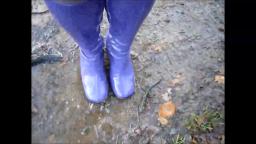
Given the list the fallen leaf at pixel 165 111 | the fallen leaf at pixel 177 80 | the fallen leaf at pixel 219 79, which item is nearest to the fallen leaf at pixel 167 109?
the fallen leaf at pixel 165 111

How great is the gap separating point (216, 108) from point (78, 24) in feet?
A: 2.58

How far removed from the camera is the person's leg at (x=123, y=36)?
1.11 metres

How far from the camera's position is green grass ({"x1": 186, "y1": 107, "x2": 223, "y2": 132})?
4.93ft

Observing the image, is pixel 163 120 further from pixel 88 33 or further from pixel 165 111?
pixel 88 33

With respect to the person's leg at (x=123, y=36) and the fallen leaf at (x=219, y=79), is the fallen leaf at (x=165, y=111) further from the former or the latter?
the fallen leaf at (x=219, y=79)

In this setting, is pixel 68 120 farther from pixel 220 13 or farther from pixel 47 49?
pixel 220 13

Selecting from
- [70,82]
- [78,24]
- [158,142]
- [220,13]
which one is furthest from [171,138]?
[220,13]

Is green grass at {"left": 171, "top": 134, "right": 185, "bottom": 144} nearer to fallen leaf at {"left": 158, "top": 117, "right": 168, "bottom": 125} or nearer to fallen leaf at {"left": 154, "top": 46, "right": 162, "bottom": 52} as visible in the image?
fallen leaf at {"left": 158, "top": 117, "right": 168, "bottom": 125}

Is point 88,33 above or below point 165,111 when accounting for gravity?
above

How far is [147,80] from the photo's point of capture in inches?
64.6

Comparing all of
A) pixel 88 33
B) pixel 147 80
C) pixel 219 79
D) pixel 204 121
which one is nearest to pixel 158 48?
pixel 147 80

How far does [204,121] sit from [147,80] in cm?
33

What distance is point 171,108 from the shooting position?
1.56 metres
